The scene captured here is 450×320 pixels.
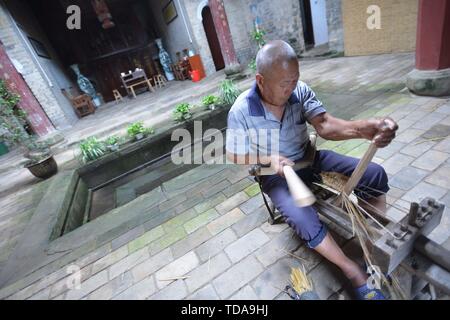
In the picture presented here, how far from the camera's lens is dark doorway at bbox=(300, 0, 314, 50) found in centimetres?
1004

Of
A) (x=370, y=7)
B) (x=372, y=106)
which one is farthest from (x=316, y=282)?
(x=370, y=7)

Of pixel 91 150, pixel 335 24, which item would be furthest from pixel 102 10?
pixel 335 24

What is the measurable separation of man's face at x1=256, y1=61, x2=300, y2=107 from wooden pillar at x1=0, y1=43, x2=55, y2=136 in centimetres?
847

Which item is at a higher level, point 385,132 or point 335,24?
point 335,24

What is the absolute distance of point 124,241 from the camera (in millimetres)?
2557

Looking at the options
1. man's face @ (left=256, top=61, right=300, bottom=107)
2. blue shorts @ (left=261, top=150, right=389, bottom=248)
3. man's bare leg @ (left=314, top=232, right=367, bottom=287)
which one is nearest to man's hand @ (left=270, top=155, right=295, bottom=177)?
blue shorts @ (left=261, top=150, right=389, bottom=248)

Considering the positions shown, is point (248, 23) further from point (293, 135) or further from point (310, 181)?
point (310, 181)

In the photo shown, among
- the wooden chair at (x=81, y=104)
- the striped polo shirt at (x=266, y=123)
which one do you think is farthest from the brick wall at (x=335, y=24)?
the wooden chair at (x=81, y=104)

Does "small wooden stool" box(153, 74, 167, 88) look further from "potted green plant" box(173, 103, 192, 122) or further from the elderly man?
the elderly man

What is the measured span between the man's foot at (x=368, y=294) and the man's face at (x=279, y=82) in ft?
4.10

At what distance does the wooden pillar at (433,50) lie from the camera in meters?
2.95

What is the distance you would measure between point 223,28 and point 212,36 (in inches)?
172

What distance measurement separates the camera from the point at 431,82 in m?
3.30

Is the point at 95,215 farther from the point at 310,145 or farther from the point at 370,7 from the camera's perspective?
the point at 370,7
